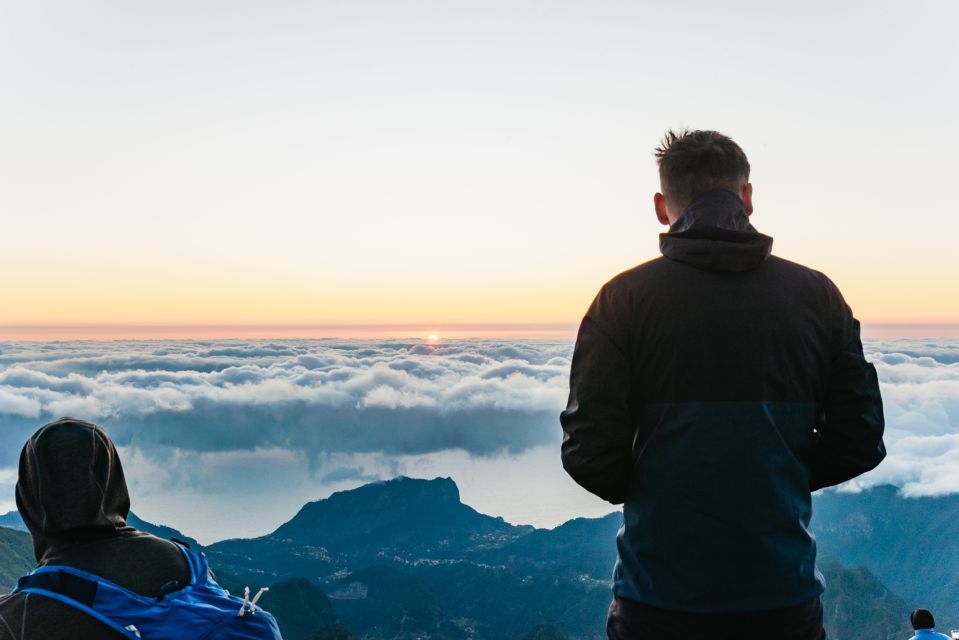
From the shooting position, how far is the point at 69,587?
3.31 meters

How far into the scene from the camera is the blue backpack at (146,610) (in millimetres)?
3291

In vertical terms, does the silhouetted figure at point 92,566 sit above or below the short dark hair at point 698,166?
below

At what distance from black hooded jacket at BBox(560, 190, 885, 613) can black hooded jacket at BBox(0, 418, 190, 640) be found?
5.84 feet

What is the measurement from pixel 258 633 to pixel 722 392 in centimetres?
207

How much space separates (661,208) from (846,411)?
1140mm

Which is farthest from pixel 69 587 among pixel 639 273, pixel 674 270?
pixel 674 270

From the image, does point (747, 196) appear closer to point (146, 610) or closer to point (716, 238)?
point (716, 238)

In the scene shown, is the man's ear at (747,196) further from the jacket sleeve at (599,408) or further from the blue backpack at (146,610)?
the blue backpack at (146,610)

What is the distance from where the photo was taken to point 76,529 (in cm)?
346

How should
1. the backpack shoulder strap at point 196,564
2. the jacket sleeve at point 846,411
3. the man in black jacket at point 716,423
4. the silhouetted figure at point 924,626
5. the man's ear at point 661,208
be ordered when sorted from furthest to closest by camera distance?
1. the silhouetted figure at point 924,626
2. the man's ear at point 661,208
3. the backpack shoulder strap at point 196,564
4. the jacket sleeve at point 846,411
5. the man in black jacket at point 716,423

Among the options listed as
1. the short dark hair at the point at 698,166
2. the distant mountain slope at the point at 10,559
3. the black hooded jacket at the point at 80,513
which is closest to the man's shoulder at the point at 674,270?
the short dark hair at the point at 698,166

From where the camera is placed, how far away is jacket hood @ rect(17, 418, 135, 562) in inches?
136

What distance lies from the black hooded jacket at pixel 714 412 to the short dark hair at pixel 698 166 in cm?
15

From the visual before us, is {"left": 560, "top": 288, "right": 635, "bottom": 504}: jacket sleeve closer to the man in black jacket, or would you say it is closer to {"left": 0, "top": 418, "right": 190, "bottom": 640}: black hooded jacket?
the man in black jacket
